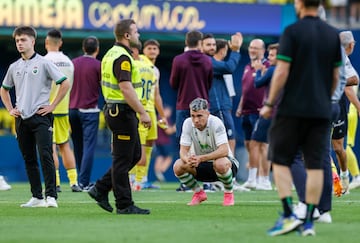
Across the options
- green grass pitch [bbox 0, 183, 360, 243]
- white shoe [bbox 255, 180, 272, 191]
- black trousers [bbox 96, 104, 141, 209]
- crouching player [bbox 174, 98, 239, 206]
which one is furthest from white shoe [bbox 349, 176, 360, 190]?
black trousers [bbox 96, 104, 141, 209]

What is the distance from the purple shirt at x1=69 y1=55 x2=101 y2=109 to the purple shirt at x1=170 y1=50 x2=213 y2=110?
132cm

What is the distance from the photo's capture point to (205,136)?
13117mm

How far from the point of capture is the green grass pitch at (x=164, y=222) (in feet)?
29.1

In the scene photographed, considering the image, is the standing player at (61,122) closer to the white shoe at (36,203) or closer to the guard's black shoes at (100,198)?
the white shoe at (36,203)

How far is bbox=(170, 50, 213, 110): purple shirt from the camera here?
16156 mm

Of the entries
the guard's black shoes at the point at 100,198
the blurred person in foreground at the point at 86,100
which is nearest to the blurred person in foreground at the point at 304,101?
the guard's black shoes at the point at 100,198

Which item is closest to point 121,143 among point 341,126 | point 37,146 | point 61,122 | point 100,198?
point 100,198

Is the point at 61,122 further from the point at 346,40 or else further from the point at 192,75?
the point at 346,40

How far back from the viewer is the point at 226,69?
1650cm

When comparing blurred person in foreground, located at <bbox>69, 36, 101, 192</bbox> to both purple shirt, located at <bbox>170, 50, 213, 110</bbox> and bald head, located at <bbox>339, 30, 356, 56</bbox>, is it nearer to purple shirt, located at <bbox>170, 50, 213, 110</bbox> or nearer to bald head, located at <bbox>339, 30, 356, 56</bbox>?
purple shirt, located at <bbox>170, 50, 213, 110</bbox>

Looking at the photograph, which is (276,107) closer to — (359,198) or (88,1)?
(359,198)

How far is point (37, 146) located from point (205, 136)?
78.8 inches

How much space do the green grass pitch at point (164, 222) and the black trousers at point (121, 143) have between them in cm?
30

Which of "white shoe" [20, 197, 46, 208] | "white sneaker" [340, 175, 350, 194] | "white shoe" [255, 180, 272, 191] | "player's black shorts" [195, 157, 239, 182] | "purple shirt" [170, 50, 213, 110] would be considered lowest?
"white shoe" [255, 180, 272, 191]
